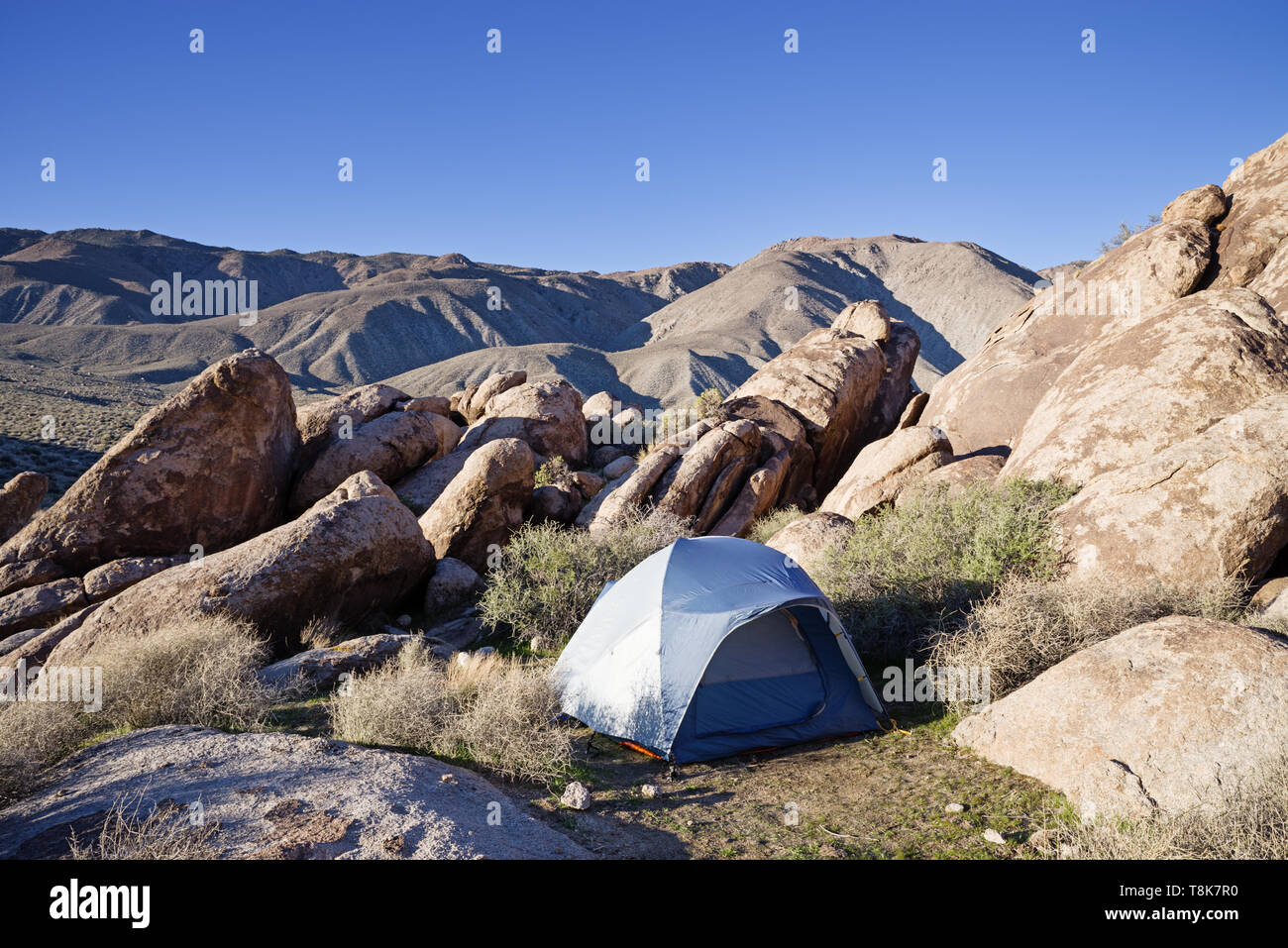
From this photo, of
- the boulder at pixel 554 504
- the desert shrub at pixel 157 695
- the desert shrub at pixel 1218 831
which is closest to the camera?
the desert shrub at pixel 1218 831

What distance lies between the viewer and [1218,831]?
4.47 metres

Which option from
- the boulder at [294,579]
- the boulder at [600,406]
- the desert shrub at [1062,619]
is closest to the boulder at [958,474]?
the desert shrub at [1062,619]

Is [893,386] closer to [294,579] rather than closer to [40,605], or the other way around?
[294,579]

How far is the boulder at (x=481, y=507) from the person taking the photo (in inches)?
609

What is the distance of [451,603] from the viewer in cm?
1382

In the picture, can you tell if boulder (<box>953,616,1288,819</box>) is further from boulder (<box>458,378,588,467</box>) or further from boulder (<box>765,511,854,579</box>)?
boulder (<box>458,378,588,467</box>)

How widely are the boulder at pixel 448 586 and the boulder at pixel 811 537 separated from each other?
6.09 meters

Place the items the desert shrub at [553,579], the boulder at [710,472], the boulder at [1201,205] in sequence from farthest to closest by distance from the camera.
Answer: the boulder at [710,472] < the boulder at [1201,205] < the desert shrub at [553,579]

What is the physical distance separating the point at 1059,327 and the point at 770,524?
24.8ft

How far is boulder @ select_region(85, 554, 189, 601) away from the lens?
12078mm

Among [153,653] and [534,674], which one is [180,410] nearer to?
[153,653]

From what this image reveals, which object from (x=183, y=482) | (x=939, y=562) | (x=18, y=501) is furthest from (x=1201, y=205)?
(x=18, y=501)

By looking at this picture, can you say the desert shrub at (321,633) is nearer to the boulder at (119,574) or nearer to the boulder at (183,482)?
the boulder at (119,574)
